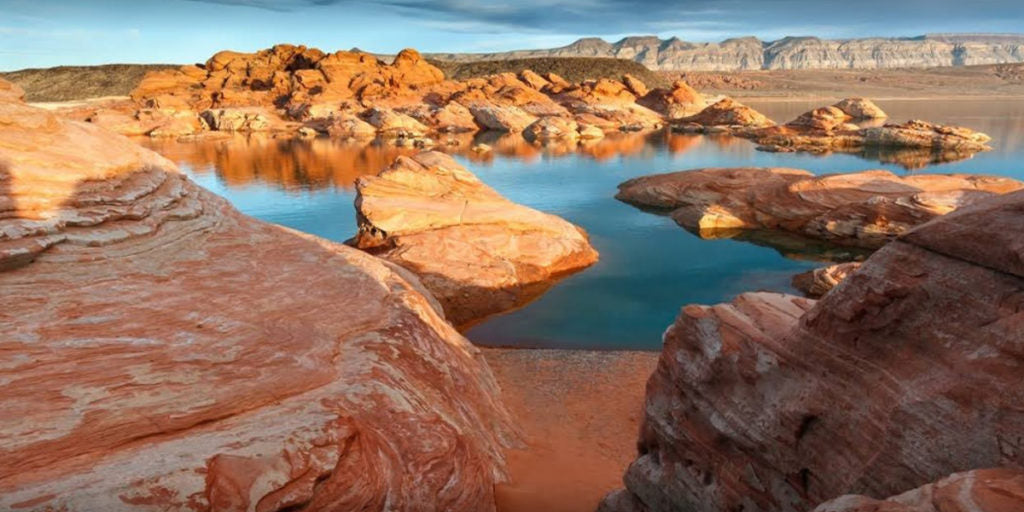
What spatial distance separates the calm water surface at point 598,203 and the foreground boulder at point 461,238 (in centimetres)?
108

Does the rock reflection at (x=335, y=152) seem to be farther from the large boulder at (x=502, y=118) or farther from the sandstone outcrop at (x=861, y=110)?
the sandstone outcrop at (x=861, y=110)

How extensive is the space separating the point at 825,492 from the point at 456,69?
547ft

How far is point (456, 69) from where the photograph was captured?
163250 mm

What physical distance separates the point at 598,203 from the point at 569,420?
30466mm

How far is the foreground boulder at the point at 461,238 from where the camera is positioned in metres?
23.6

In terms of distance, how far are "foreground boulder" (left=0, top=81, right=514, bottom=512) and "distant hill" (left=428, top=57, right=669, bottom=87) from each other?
145m

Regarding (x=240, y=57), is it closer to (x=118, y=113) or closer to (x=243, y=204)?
(x=118, y=113)

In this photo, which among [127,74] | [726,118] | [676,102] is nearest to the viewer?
[726,118]

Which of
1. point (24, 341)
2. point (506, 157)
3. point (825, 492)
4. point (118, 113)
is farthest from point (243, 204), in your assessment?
point (118, 113)

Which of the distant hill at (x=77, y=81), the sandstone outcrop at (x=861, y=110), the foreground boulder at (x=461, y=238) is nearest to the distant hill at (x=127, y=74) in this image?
the distant hill at (x=77, y=81)

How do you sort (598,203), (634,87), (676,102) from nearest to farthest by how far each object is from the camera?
(598,203) → (676,102) → (634,87)

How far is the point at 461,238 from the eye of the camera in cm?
2580

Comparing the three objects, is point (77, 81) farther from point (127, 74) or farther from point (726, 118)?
point (726, 118)

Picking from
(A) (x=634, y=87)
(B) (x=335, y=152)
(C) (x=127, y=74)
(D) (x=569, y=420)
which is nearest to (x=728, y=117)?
(A) (x=634, y=87)
